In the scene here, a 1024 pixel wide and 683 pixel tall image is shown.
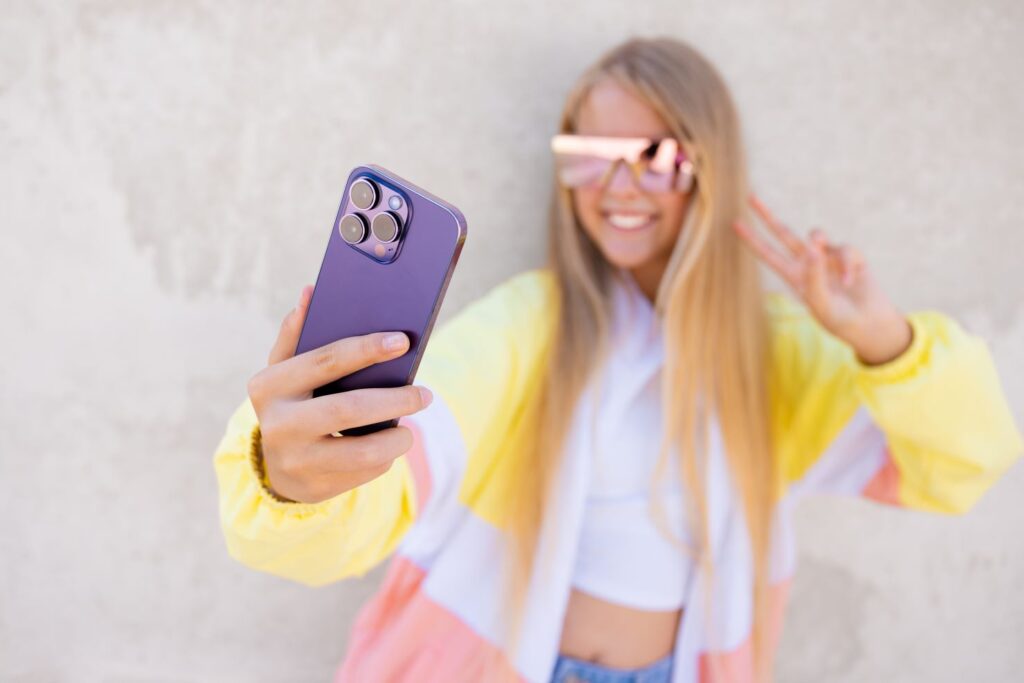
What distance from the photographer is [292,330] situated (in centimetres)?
58

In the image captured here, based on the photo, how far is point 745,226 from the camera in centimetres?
99

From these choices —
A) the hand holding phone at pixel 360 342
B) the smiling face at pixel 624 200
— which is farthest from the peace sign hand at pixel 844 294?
the hand holding phone at pixel 360 342

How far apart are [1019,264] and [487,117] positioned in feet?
3.06

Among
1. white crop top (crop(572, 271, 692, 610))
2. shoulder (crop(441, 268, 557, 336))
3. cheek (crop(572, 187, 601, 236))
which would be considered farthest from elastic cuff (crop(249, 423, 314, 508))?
cheek (crop(572, 187, 601, 236))

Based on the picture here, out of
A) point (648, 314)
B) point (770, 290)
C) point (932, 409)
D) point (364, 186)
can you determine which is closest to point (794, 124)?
point (770, 290)

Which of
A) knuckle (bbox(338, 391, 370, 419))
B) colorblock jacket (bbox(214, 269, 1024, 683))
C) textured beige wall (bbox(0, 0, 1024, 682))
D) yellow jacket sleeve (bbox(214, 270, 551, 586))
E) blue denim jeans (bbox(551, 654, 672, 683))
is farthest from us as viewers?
textured beige wall (bbox(0, 0, 1024, 682))

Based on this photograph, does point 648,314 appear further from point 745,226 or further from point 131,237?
point 131,237

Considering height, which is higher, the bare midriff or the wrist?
the wrist

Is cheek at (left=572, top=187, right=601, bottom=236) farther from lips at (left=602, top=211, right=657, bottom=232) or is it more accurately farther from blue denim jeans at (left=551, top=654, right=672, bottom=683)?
blue denim jeans at (left=551, top=654, right=672, bottom=683)

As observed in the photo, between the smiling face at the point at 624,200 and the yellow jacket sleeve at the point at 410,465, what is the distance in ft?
0.41

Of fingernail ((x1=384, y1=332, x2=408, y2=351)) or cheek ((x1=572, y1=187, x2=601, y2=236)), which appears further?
cheek ((x1=572, y1=187, x2=601, y2=236))

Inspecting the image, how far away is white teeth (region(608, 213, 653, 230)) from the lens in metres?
0.98

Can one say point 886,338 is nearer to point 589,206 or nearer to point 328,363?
point 589,206

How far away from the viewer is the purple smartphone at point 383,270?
1.78 ft
